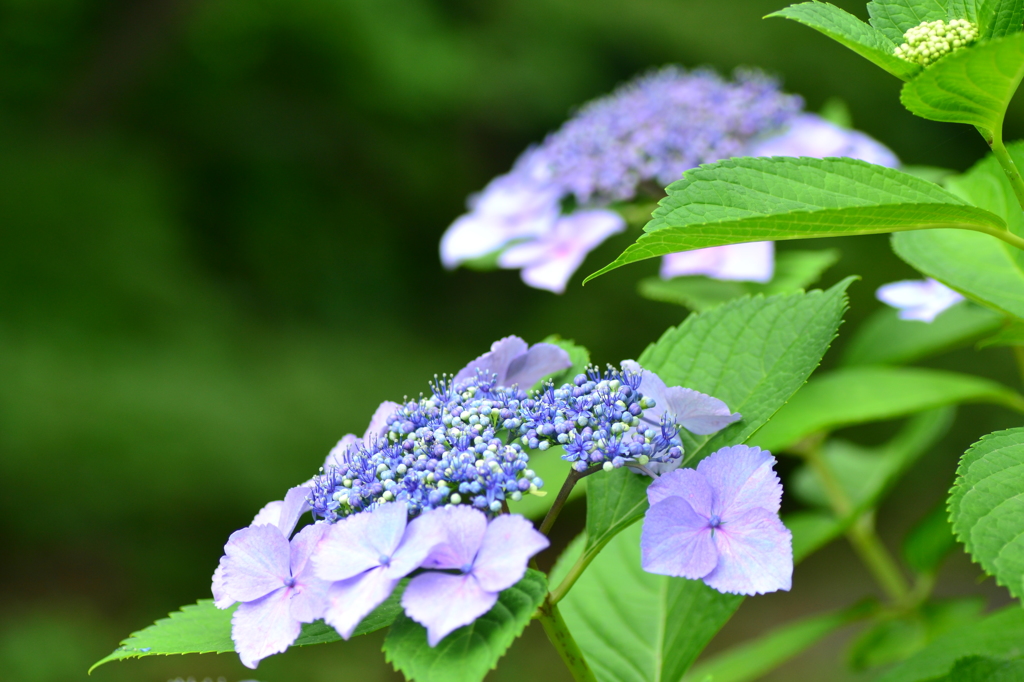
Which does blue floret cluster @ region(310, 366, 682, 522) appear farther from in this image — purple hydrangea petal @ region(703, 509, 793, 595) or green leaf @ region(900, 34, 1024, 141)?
green leaf @ region(900, 34, 1024, 141)

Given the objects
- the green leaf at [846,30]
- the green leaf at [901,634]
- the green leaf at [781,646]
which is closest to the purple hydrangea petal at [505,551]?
the green leaf at [846,30]

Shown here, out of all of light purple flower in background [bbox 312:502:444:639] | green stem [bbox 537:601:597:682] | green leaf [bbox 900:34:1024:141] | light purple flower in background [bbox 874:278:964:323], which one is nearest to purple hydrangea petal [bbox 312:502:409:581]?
light purple flower in background [bbox 312:502:444:639]

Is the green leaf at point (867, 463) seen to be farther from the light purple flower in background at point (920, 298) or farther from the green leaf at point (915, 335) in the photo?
the light purple flower in background at point (920, 298)

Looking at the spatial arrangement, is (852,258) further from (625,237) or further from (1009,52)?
(1009,52)

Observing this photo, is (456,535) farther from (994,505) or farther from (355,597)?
(994,505)

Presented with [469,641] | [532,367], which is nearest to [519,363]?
[532,367]

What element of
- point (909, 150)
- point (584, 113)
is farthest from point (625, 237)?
point (584, 113)

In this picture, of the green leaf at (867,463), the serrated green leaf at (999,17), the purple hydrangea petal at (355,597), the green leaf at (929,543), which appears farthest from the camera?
the green leaf at (867,463)
